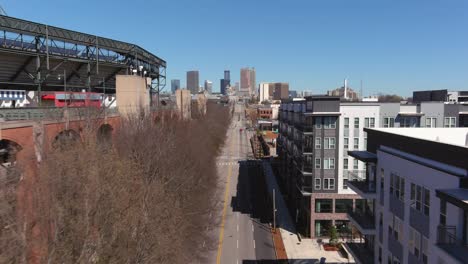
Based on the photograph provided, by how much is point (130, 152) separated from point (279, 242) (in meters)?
16.9

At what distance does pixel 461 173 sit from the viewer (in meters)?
12.0

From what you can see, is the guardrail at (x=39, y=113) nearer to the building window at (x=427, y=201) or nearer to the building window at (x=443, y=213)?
the building window at (x=427, y=201)

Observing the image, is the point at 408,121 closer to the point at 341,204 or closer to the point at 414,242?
the point at 341,204

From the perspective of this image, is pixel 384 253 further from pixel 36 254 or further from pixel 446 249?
pixel 36 254

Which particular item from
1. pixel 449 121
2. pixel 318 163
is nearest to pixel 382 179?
pixel 318 163

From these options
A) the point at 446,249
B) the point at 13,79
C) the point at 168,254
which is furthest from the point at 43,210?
the point at 13,79

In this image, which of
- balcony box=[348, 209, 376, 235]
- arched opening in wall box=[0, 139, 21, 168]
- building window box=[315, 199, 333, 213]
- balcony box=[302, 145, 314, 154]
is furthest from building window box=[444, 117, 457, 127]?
arched opening in wall box=[0, 139, 21, 168]

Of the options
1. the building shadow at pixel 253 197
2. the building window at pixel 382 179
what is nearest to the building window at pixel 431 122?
the building shadow at pixel 253 197

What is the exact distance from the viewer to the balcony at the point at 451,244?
36.3ft

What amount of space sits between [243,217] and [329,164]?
41.4 feet

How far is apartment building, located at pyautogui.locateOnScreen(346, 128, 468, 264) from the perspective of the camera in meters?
11.9

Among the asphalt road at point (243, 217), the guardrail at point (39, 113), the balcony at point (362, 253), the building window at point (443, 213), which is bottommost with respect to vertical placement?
the asphalt road at point (243, 217)

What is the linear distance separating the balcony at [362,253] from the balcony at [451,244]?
29.0 ft

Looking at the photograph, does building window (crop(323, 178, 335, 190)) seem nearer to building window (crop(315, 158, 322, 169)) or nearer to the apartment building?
building window (crop(315, 158, 322, 169))
